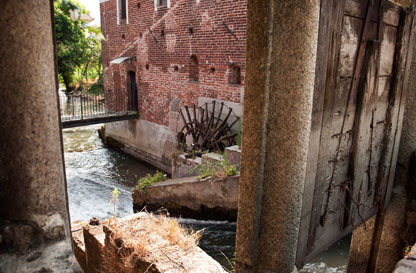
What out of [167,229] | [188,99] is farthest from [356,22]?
[188,99]

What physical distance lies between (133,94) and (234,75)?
584 cm

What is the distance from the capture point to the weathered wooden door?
249cm

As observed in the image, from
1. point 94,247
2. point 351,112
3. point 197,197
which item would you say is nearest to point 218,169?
point 197,197

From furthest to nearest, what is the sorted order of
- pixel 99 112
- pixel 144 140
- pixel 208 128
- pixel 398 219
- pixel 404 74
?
pixel 99 112, pixel 144 140, pixel 208 128, pixel 398 219, pixel 404 74

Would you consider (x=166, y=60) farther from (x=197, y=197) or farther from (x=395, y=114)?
(x=395, y=114)

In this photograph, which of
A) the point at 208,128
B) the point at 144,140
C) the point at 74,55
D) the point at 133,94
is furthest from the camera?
the point at 74,55

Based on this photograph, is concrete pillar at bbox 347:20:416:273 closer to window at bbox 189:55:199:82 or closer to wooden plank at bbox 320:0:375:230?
wooden plank at bbox 320:0:375:230

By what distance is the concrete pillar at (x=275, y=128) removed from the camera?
2100 millimetres

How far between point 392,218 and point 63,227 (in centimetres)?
418

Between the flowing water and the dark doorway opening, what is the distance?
2.05 meters

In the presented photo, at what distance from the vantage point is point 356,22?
2717 mm

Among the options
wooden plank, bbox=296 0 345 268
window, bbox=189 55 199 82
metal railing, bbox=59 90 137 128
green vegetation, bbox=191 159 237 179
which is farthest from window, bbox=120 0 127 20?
wooden plank, bbox=296 0 345 268

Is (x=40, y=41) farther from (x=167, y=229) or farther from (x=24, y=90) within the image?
(x=167, y=229)

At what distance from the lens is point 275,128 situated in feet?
7.33
